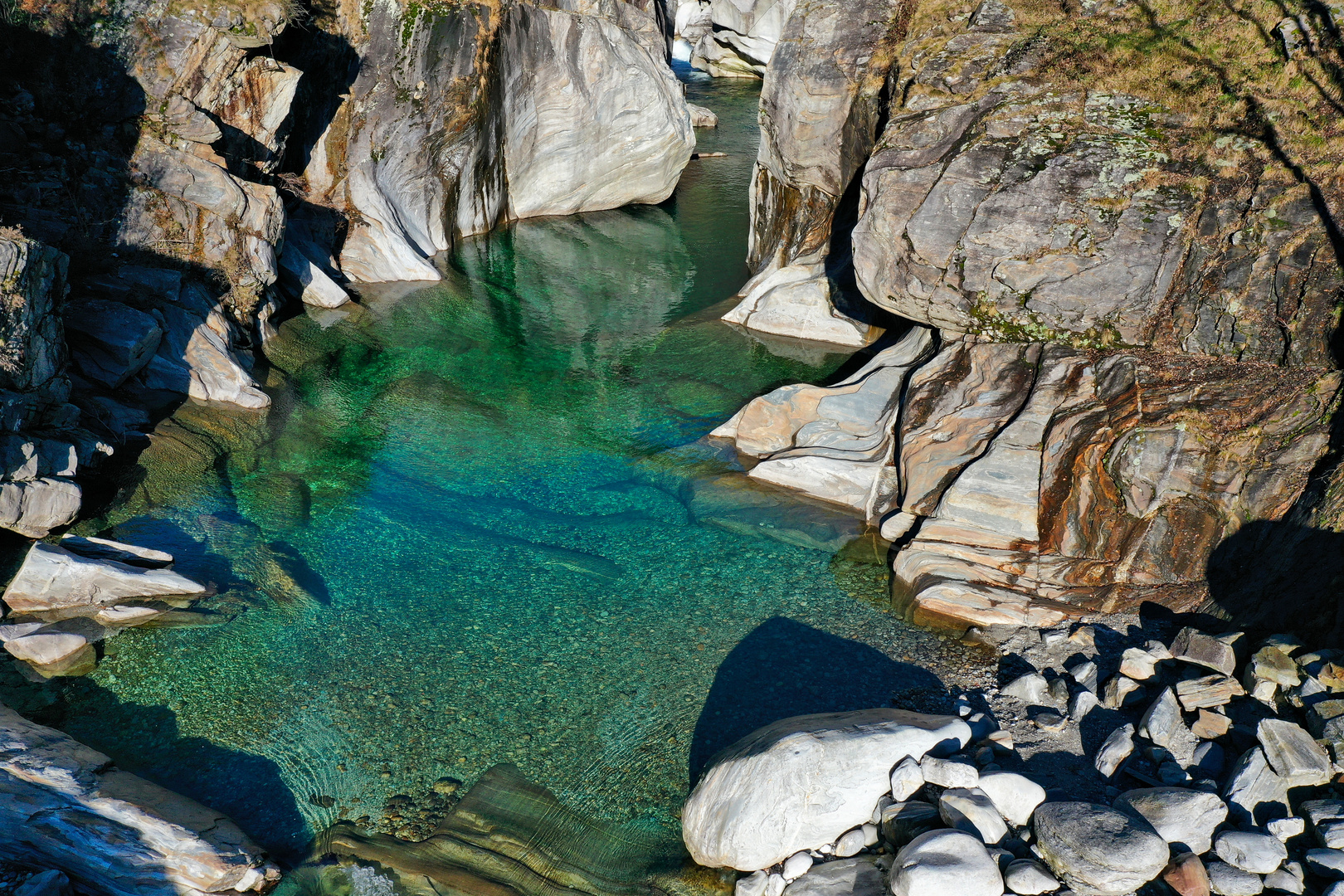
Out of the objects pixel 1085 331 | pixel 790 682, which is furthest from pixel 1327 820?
pixel 1085 331

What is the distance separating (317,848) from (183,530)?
498 cm

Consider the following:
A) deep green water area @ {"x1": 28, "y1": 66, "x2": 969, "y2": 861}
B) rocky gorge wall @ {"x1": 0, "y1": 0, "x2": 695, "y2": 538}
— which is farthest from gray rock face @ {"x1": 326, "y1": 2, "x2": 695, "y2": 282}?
deep green water area @ {"x1": 28, "y1": 66, "x2": 969, "y2": 861}

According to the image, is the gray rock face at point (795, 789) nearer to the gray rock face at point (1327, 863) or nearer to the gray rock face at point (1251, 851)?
the gray rock face at point (1251, 851)

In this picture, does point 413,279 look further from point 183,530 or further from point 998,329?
point 998,329

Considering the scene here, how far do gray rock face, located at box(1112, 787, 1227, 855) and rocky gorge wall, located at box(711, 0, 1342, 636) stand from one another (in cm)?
245

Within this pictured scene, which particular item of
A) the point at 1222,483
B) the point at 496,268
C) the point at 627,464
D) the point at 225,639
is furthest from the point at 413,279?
the point at 1222,483

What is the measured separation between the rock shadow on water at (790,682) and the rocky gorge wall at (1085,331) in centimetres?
113

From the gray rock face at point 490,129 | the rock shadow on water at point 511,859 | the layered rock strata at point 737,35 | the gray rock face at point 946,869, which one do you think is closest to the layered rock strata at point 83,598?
the rock shadow on water at point 511,859

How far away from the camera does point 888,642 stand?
9.48 metres

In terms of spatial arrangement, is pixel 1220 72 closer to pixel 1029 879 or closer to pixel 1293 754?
pixel 1293 754

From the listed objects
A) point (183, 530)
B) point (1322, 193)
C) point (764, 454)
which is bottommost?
point (183, 530)

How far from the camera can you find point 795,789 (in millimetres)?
6910

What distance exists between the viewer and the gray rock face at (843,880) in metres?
6.44

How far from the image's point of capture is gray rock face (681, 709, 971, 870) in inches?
270
